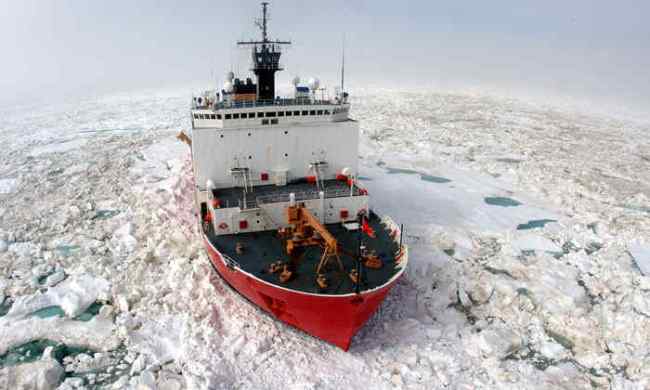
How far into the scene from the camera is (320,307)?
723 centimetres

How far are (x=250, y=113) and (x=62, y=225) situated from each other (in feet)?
21.5

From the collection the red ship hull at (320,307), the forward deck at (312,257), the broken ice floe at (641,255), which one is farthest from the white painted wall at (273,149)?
the broken ice floe at (641,255)

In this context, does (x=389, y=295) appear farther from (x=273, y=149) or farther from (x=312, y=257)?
(x=273, y=149)

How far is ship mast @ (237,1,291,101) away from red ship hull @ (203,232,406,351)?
684 centimetres

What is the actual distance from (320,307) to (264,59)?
8401mm

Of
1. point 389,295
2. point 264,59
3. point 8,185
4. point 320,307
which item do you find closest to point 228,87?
point 264,59

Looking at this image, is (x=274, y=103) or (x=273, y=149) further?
(x=274, y=103)

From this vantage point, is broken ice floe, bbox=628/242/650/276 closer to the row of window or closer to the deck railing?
the deck railing

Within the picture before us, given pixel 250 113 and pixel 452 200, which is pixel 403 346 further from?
pixel 452 200

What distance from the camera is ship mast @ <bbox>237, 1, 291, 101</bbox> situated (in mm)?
12617

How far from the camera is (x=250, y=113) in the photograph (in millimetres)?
10945

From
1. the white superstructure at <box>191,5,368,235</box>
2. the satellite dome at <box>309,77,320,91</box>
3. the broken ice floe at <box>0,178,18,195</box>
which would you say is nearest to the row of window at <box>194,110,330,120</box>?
the white superstructure at <box>191,5,368,235</box>

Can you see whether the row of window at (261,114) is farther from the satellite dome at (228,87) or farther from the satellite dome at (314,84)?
the satellite dome at (228,87)

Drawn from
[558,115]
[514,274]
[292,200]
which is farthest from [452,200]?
[558,115]
